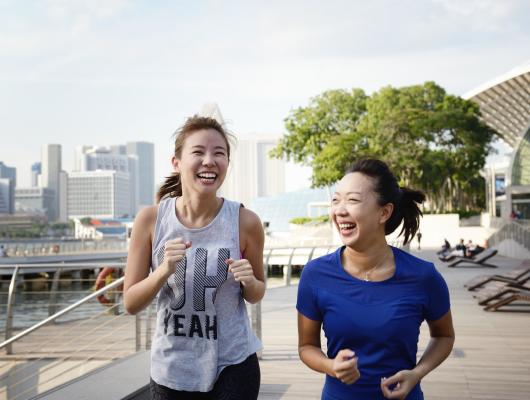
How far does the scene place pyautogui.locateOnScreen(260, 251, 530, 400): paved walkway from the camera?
5.38 metres

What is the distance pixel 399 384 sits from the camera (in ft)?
6.30

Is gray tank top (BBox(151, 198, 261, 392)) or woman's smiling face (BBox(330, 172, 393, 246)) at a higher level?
woman's smiling face (BBox(330, 172, 393, 246))

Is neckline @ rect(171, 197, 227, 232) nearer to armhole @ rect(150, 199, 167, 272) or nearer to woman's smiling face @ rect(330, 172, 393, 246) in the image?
armhole @ rect(150, 199, 167, 272)

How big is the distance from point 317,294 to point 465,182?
44713 mm

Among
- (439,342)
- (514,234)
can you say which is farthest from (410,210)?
(514,234)

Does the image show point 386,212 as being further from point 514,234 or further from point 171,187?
point 514,234

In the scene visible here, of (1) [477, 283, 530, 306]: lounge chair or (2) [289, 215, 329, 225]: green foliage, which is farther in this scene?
(2) [289, 215, 329, 225]: green foliage

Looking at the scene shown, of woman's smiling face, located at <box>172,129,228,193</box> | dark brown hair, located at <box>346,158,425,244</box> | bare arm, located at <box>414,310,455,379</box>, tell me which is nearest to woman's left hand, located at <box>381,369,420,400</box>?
bare arm, located at <box>414,310,455,379</box>

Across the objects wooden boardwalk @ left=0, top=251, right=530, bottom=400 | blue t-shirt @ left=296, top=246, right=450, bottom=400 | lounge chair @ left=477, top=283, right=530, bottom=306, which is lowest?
wooden boardwalk @ left=0, top=251, right=530, bottom=400

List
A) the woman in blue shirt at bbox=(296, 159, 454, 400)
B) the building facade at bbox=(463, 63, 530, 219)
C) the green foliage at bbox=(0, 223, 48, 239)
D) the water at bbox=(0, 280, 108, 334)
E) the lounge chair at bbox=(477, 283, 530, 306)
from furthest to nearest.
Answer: the green foliage at bbox=(0, 223, 48, 239) → the building facade at bbox=(463, 63, 530, 219) → the lounge chair at bbox=(477, 283, 530, 306) → the water at bbox=(0, 280, 108, 334) → the woman in blue shirt at bbox=(296, 159, 454, 400)

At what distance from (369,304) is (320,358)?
0.80ft

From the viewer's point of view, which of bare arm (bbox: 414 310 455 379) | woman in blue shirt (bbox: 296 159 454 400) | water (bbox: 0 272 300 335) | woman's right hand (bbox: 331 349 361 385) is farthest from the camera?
water (bbox: 0 272 300 335)

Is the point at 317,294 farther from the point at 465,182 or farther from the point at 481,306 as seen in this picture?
the point at 465,182

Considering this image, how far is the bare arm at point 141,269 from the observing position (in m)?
2.12
